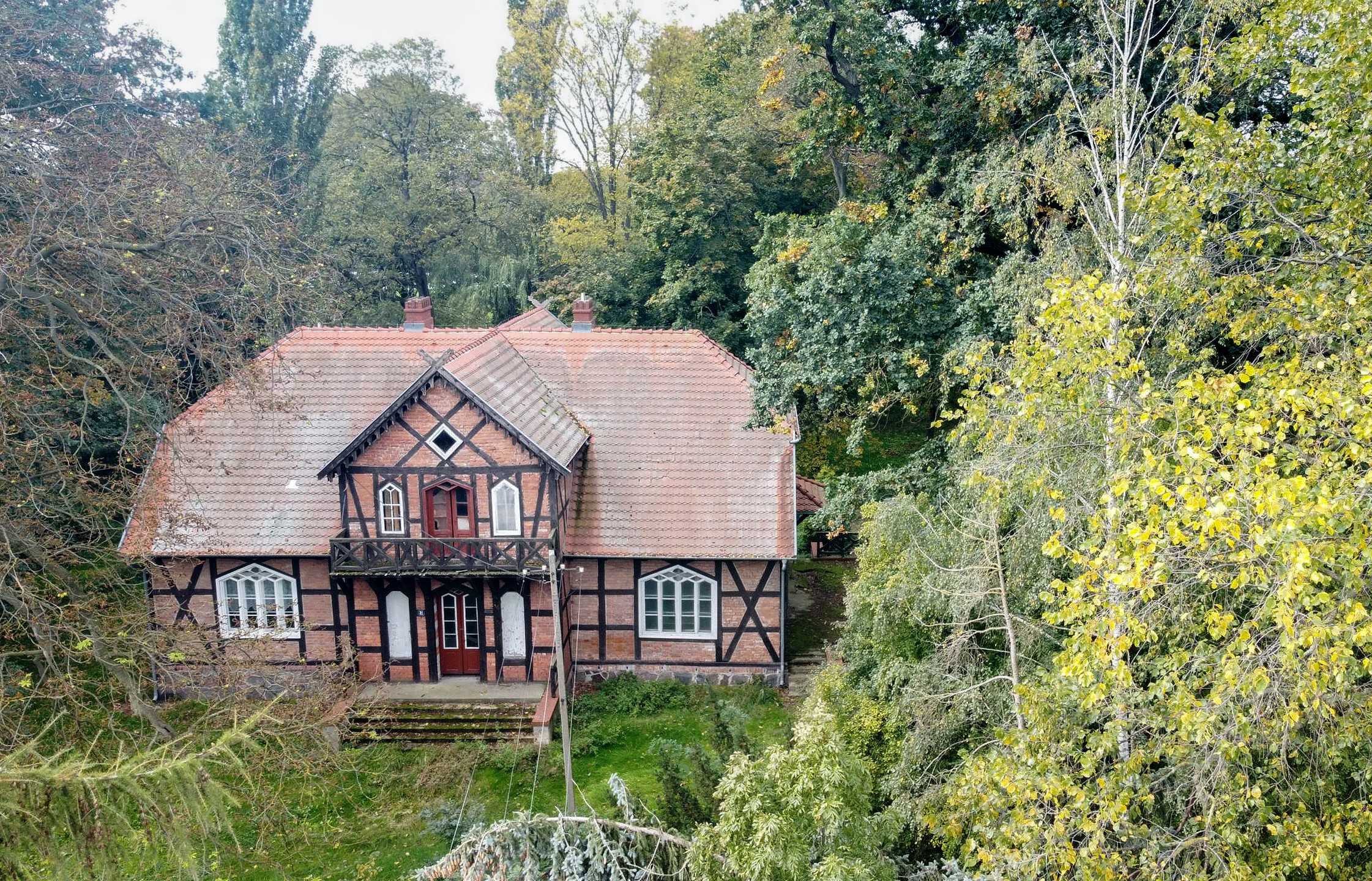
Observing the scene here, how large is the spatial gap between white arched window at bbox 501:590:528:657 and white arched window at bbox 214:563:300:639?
4.01 metres

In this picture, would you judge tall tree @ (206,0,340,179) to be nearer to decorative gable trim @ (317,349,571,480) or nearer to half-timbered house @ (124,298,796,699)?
half-timbered house @ (124,298,796,699)

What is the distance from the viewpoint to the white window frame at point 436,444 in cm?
1642

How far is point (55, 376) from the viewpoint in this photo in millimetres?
9438

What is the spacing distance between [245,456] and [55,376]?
923cm

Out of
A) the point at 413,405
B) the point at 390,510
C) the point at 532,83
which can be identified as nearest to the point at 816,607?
the point at 390,510

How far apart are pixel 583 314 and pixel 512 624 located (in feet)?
25.4

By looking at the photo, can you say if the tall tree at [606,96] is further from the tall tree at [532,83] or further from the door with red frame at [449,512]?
the door with red frame at [449,512]

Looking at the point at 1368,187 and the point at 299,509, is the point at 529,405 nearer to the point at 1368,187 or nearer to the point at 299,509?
the point at 299,509

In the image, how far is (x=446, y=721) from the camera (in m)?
16.4

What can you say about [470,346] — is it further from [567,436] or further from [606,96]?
[606,96]

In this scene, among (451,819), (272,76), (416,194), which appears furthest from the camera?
(272,76)

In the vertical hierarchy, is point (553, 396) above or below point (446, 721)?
above

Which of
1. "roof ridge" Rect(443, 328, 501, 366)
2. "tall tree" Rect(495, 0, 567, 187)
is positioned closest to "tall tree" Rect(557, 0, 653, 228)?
"tall tree" Rect(495, 0, 567, 187)

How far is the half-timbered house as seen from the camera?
16516 millimetres
